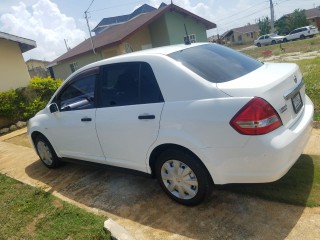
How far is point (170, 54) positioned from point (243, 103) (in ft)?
3.85

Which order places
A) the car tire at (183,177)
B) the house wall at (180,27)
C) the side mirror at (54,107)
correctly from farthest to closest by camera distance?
1. the house wall at (180,27)
2. the side mirror at (54,107)
3. the car tire at (183,177)

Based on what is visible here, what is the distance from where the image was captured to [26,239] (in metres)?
3.81

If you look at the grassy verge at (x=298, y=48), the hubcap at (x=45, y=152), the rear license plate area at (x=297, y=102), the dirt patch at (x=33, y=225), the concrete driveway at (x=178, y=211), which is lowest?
the grassy verge at (x=298, y=48)

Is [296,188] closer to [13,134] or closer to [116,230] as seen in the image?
[116,230]

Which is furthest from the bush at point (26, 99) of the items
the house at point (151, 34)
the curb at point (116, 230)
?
the curb at point (116, 230)

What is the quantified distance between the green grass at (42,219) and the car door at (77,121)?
0.77 meters

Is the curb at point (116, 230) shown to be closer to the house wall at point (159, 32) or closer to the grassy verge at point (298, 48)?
the house wall at point (159, 32)

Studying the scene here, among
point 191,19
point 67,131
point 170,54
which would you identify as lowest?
point 67,131

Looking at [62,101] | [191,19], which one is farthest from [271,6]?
[62,101]

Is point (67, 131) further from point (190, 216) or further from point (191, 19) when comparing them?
point (191, 19)

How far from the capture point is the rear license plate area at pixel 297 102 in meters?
3.45

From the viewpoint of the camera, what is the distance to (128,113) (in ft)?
12.8

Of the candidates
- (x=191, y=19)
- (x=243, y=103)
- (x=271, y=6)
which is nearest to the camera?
(x=243, y=103)

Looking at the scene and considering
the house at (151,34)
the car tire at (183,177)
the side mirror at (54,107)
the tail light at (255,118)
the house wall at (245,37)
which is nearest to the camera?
the tail light at (255,118)
